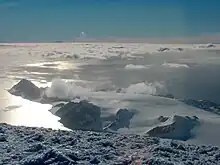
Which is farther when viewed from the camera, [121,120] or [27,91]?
[27,91]

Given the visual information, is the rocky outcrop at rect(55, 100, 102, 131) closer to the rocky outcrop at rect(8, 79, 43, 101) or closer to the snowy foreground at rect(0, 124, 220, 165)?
the rocky outcrop at rect(8, 79, 43, 101)

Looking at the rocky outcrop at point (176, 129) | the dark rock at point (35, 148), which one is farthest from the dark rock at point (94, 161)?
the rocky outcrop at point (176, 129)

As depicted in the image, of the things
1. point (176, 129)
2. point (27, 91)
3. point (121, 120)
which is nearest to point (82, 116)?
point (121, 120)

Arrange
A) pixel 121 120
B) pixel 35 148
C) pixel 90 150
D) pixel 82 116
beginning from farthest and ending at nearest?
pixel 82 116
pixel 121 120
pixel 90 150
pixel 35 148

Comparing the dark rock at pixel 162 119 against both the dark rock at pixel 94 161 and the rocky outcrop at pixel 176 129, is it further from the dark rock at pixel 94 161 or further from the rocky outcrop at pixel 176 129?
the dark rock at pixel 94 161

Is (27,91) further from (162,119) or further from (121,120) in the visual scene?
(162,119)
